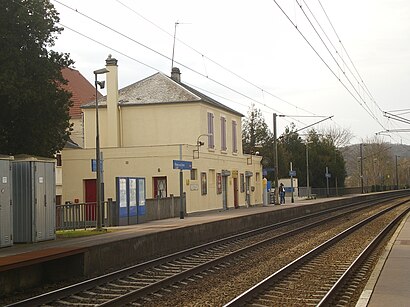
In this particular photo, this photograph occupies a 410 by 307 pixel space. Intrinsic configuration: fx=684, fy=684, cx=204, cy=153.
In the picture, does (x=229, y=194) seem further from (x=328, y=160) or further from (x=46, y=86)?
(x=328, y=160)

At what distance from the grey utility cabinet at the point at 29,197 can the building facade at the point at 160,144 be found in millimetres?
17922

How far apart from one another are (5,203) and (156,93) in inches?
1047

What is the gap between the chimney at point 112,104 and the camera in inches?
1688

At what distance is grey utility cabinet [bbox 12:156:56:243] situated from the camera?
19.4 meters

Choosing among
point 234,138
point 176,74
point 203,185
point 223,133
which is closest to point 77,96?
point 176,74

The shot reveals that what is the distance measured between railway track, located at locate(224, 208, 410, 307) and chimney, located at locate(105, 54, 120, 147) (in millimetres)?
24277

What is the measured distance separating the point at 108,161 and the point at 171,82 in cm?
781

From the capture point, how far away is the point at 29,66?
2294 cm

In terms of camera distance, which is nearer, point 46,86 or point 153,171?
point 46,86

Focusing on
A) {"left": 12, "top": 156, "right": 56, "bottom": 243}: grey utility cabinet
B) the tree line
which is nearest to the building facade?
{"left": 12, "top": 156, "right": 56, "bottom": 243}: grey utility cabinet

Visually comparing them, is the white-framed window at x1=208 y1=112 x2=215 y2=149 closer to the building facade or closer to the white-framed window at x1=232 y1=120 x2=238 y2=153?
the building facade

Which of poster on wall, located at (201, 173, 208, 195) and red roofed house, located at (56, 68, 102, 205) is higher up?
red roofed house, located at (56, 68, 102, 205)

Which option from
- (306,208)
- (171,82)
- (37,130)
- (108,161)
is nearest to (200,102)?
(171,82)

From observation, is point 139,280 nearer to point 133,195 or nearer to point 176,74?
point 133,195
